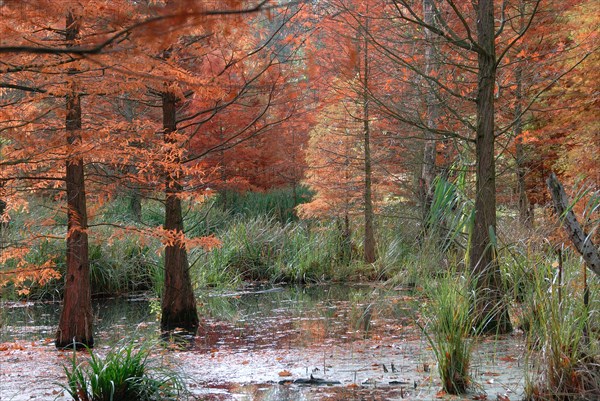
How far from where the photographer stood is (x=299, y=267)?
571 inches

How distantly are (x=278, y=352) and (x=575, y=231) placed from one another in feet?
11.5

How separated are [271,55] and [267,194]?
46.1 feet

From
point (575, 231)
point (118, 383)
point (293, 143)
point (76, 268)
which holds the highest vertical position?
point (293, 143)

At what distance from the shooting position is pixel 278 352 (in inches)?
289

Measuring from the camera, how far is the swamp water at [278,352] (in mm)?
5391

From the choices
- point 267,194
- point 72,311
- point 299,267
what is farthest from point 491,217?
point 267,194

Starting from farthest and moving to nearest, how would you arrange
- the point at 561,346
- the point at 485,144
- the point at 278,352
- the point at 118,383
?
the point at 278,352, the point at 485,144, the point at 118,383, the point at 561,346

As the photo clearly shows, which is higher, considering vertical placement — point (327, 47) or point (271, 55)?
point (327, 47)

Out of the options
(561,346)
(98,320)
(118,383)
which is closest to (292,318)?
(98,320)

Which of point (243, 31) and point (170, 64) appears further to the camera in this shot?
point (243, 31)

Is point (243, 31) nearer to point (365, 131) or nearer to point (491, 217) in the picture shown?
point (491, 217)

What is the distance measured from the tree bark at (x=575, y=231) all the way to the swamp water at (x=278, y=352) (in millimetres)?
971

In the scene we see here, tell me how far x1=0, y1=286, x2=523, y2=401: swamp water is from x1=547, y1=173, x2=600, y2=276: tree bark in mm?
971

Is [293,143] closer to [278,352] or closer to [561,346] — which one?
[278,352]
